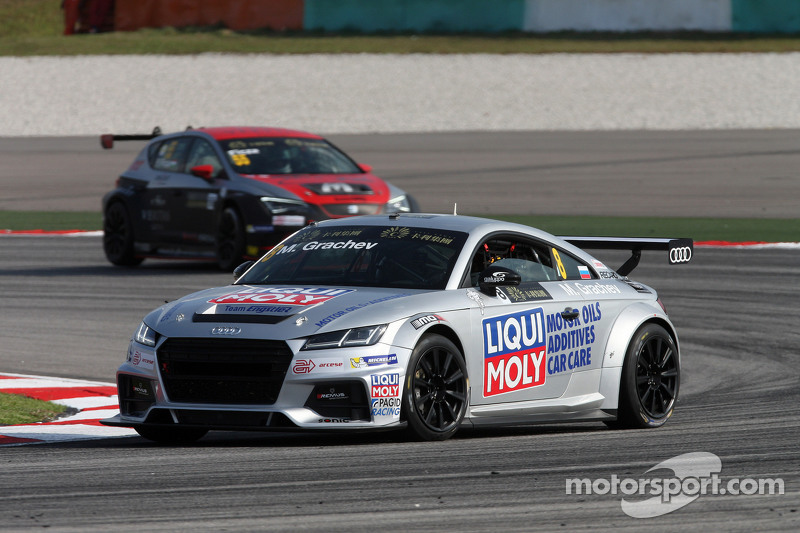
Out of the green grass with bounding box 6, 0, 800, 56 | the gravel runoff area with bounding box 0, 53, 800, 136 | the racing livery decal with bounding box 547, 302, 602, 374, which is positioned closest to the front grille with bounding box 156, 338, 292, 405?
the racing livery decal with bounding box 547, 302, 602, 374

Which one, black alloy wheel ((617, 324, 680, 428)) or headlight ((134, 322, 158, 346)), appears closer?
headlight ((134, 322, 158, 346))

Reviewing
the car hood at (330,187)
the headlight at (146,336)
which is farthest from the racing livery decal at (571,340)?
the car hood at (330,187)

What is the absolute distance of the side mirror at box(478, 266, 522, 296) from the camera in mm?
8406

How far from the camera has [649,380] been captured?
9.38 meters

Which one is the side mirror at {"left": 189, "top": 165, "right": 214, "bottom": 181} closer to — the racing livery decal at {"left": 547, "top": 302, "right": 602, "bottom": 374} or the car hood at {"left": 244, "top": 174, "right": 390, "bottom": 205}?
the car hood at {"left": 244, "top": 174, "right": 390, "bottom": 205}

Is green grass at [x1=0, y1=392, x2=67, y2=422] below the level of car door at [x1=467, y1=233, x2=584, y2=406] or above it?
below

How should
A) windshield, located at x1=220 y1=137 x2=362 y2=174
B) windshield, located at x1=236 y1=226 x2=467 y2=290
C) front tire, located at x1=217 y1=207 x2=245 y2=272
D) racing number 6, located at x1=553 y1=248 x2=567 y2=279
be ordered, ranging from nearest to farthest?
1. windshield, located at x1=236 y1=226 x2=467 y2=290
2. racing number 6, located at x1=553 y1=248 x2=567 y2=279
3. front tire, located at x1=217 y1=207 x2=245 y2=272
4. windshield, located at x1=220 y1=137 x2=362 y2=174

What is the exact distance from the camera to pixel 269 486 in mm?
6723

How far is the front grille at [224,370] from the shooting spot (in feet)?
25.2

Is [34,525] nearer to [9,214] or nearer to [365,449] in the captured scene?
[365,449]

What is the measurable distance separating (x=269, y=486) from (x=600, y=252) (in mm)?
12792

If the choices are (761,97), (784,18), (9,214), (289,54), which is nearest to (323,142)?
(9,214)

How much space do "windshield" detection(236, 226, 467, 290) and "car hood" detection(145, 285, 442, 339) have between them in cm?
20

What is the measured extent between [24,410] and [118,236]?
30.2 ft
